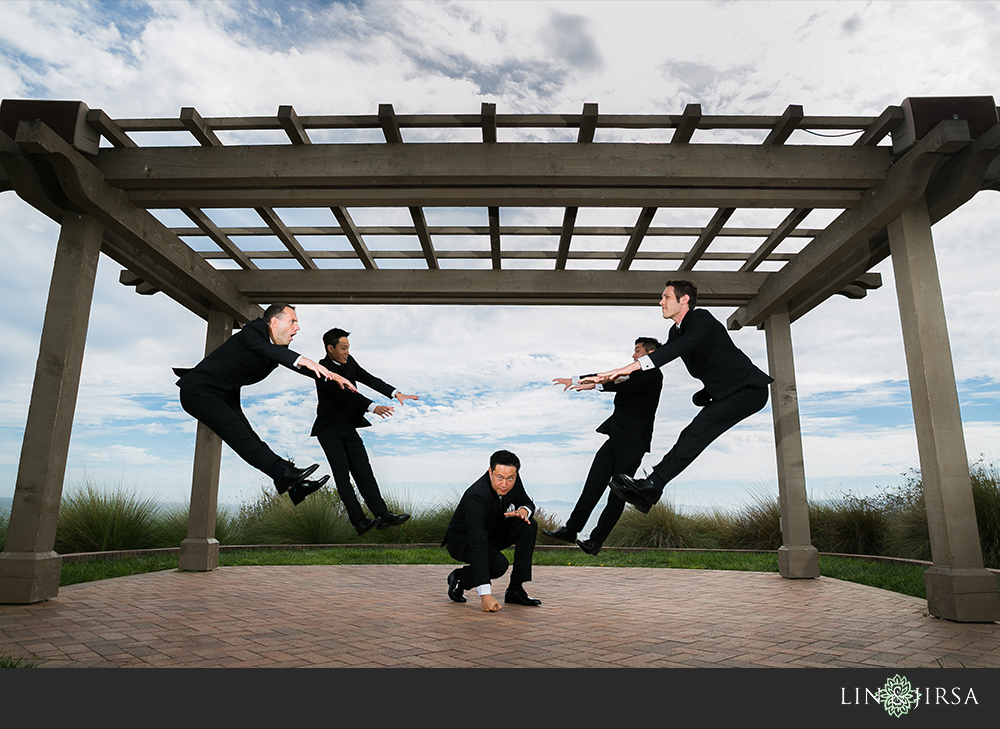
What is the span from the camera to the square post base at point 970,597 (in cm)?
424

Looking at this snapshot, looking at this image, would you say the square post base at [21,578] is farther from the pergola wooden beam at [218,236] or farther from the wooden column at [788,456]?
the wooden column at [788,456]

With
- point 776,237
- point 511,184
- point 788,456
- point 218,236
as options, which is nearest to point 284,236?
point 218,236

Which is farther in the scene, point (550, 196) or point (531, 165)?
point (550, 196)

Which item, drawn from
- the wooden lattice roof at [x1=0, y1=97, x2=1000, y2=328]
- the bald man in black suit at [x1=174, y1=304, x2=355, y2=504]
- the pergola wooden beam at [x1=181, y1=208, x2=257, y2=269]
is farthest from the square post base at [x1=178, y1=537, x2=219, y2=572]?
the bald man in black suit at [x1=174, y1=304, x2=355, y2=504]

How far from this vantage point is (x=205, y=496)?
282 inches

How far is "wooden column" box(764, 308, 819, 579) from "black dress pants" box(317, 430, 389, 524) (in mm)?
4726

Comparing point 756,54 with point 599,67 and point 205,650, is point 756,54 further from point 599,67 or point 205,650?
point 205,650

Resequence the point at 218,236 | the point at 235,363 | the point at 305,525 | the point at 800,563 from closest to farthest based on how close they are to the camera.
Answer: the point at 235,363 < the point at 218,236 < the point at 800,563 < the point at 305,525

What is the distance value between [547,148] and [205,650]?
13.6ft

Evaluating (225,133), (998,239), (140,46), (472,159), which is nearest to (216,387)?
(225,133)

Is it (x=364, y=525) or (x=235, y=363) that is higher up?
(x=235, y=363)

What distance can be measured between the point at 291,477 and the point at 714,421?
108 inches

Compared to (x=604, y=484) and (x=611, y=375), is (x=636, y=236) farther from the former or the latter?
(x=611, y=375)

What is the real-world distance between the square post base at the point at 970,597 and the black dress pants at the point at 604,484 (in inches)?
94.6
